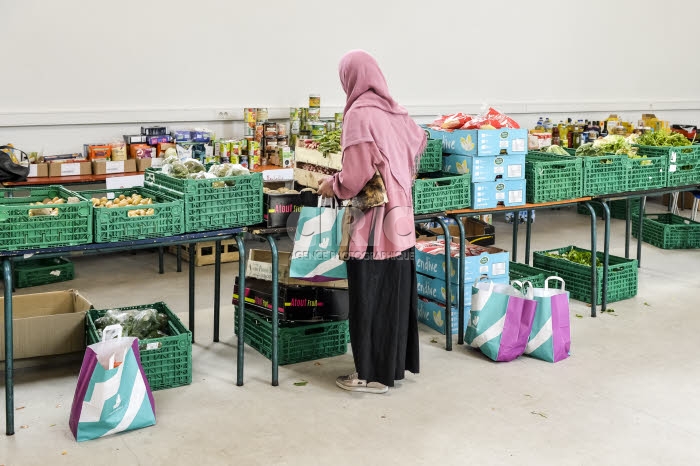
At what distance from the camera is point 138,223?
3.86m

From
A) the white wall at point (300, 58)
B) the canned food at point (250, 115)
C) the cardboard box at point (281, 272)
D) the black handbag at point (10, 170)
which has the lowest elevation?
the cardboard box at point (281, 272)

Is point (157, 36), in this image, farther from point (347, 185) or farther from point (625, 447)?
point (625, 447)

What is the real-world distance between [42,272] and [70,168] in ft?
2.88

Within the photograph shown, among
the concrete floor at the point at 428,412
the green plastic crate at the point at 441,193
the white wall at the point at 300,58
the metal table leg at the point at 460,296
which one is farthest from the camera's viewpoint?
the white wall at the point at 300,58

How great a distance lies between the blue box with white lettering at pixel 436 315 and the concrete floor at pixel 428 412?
0.07 m

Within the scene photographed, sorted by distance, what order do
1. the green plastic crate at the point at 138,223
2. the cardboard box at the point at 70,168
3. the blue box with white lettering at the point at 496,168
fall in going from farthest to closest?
the cardboard box at the point at 70,168, the blue box with white lettering at the point at 496,168, the green plastic crate at the point at 138,223

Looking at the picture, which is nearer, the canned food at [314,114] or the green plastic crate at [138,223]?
the green plastic crate at [138,223]

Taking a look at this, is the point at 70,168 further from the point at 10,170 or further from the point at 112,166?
the point at 10,170

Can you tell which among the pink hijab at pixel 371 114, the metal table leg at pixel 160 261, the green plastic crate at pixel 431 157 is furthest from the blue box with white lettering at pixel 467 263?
the metal table leg at pixel 160 261

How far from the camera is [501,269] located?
16.8 ft

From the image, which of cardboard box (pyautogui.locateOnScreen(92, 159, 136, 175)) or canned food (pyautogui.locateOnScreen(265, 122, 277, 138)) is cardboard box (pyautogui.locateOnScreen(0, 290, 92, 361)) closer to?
cardboard box (pyautogui.locateOnScreen(92, 159, 136, 175))

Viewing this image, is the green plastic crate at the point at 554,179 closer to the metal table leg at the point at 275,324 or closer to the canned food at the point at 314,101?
the metal table leg at the point at 275,324

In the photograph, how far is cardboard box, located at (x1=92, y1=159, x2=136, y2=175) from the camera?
21.2ft

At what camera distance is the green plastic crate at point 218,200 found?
13.2 feet
